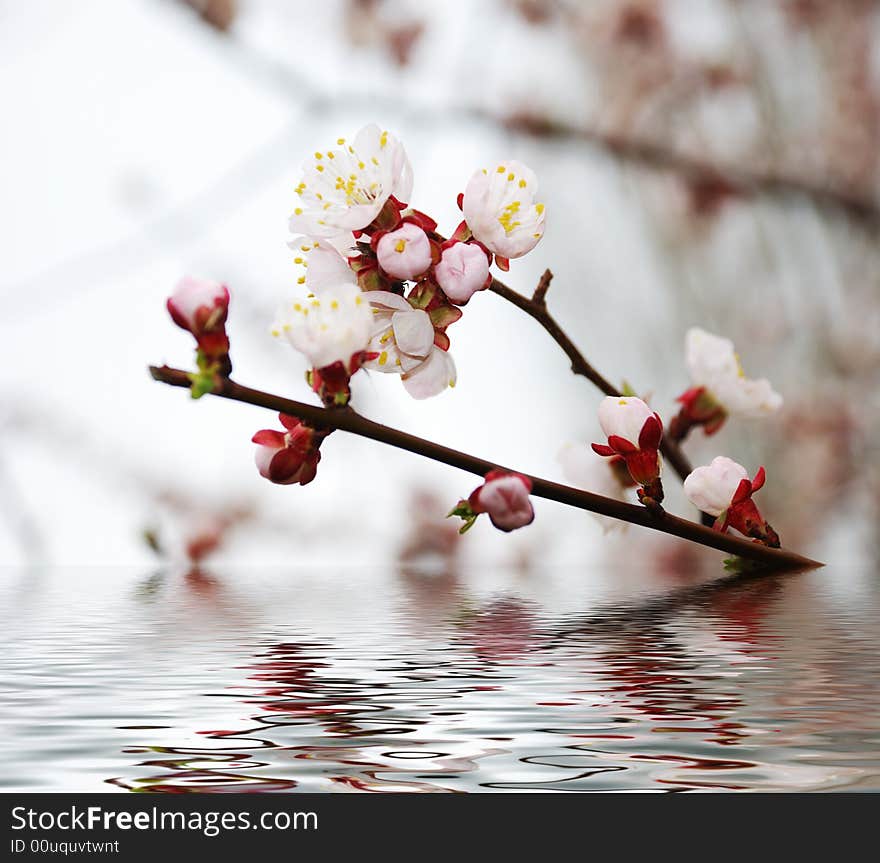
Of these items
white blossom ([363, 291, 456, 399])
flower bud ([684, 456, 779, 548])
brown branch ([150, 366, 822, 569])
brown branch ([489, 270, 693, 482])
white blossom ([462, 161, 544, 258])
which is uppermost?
white blossom ([462, 161, 544, 258])

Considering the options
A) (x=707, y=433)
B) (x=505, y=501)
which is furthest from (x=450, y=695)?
(x=707, y=433)

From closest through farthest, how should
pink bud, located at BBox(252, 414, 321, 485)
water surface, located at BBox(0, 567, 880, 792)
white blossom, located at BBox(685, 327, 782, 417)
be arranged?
water surface, located at BBox(0, 567, 880, 792), pink bud, located at BBox(252, 414, 321, 485), white blossom, located at BBox(685, 327, 782, 417)

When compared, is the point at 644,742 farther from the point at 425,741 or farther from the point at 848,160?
the point at 848,160

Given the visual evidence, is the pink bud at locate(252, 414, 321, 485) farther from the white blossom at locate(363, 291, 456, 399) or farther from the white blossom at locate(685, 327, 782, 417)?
the white blossom at locate(685, 327, 782, 417)

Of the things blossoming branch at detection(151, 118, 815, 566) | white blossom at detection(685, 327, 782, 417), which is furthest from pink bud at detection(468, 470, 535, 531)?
white blossom at detection(685, 327, 782, 417)

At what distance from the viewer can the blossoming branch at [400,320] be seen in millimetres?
226

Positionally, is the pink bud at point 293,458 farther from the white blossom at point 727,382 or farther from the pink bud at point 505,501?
the white blossom at point 727,382

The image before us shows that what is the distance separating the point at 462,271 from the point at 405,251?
15 mm

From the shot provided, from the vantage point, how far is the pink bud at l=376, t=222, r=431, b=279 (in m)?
0.26

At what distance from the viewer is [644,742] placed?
15cm

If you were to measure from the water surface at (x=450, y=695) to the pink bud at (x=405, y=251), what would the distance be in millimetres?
87

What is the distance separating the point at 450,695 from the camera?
18 cm

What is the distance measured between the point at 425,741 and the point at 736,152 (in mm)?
613
